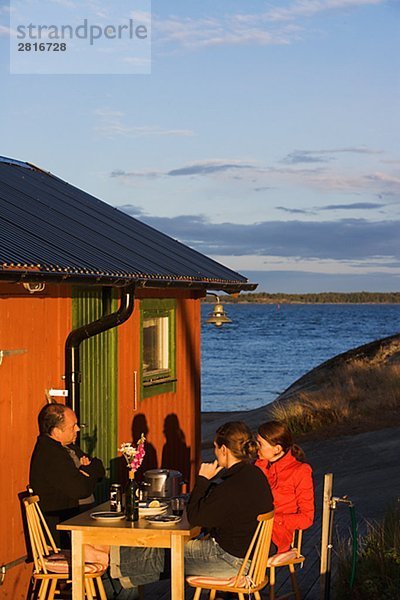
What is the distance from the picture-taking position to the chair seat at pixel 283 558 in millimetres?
7545

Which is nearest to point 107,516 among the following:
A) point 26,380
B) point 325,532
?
point 26,380

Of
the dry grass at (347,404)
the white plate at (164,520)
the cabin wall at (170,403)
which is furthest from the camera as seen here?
the dry grass at (347,404)

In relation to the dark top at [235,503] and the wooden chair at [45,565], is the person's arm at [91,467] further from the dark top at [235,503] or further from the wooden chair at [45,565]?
the dark top at [235,503]

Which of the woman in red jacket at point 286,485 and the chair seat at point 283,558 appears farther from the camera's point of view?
the woman in red jacket at point 286,485

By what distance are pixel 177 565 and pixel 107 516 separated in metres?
0.60

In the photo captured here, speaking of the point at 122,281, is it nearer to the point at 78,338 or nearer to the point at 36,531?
the point at 78,338

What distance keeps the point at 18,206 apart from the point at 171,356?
9.57 feet

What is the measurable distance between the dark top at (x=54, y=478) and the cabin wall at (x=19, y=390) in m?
0.28

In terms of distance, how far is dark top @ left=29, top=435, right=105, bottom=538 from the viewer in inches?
301

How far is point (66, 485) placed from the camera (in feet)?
25.1

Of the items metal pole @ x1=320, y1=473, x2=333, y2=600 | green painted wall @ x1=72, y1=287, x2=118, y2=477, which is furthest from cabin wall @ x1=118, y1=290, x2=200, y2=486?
metal pole @ x1=320, y1=473, x2=333, y2=600

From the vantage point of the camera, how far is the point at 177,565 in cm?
705

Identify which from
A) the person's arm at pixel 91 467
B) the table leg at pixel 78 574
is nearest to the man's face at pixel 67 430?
the person's arm at pixel 91 467

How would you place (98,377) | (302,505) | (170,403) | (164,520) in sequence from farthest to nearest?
(170,403), (98,377), (302,505), (164,520)
